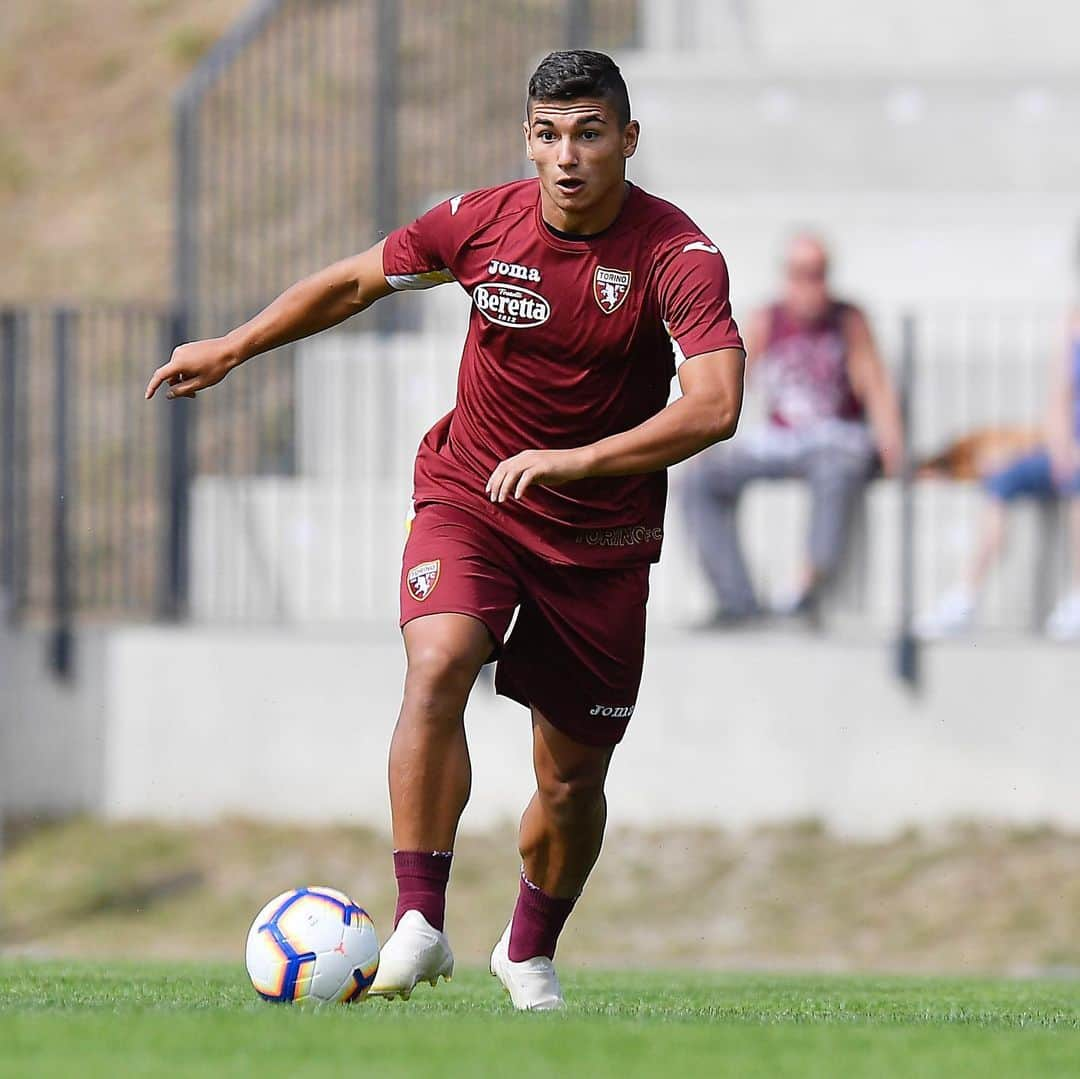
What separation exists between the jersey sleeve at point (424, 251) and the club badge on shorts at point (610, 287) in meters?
0.44

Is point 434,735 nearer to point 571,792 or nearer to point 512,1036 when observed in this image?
point 571,792

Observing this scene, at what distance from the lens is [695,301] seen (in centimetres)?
614

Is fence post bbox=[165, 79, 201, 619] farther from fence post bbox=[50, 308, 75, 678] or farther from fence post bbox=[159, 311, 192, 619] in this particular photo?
fence post bbox=[50, 308, 75, 678]

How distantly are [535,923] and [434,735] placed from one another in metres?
0.92

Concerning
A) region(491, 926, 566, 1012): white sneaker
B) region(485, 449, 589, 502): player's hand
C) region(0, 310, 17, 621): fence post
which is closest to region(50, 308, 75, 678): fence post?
region(0, 310, 17, 621): fence post

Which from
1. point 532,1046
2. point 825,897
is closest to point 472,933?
point 825,897

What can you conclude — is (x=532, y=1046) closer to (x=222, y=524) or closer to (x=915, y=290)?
(x=222, y=524)

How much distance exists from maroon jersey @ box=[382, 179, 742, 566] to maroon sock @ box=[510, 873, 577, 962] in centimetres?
102

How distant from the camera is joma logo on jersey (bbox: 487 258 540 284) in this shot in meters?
6.29

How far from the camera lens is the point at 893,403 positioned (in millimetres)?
12852

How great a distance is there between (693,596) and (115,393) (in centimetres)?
1087

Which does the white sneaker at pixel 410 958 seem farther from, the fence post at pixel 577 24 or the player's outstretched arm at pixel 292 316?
the fence post at pixel 577 24

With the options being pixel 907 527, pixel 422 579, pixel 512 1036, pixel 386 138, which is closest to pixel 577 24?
pixel 386 138

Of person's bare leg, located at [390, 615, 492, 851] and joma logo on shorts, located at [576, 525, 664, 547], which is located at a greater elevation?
joma logo on shorts, located at [576, 525, 664, 547]
